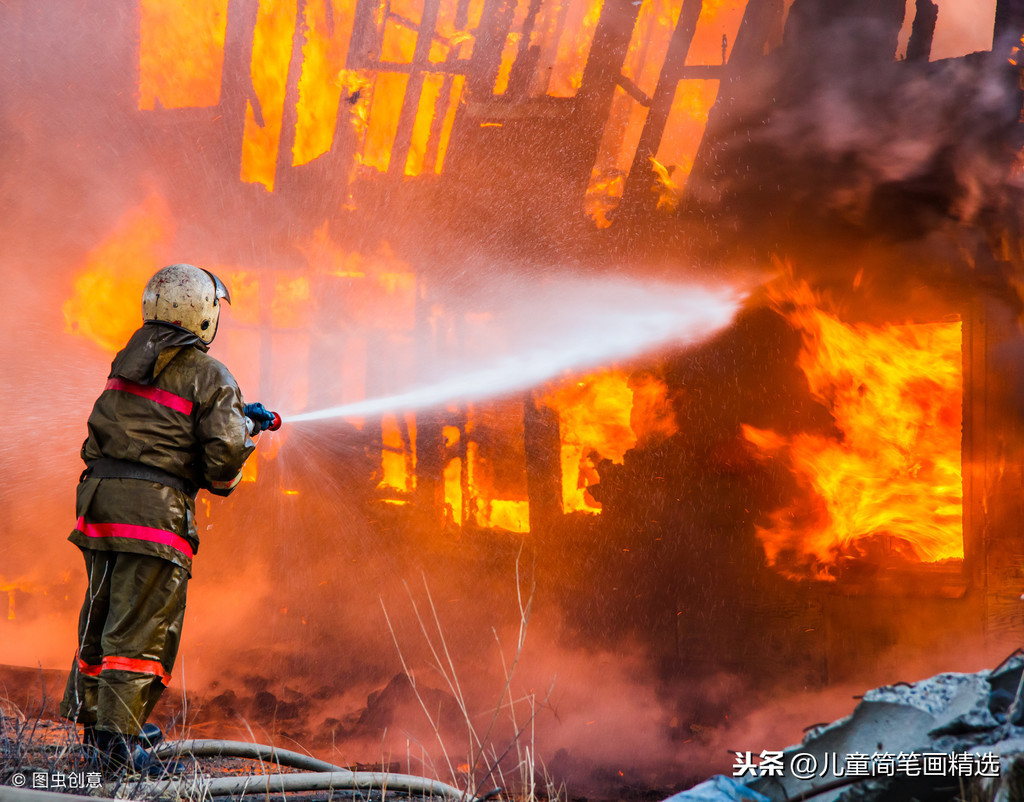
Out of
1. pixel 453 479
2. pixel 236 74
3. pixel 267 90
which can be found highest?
pixel 236 74

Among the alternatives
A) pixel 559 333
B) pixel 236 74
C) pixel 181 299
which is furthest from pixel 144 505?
pixel 236 74

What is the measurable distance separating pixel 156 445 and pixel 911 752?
260 centimetres

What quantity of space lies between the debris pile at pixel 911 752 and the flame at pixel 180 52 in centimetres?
727

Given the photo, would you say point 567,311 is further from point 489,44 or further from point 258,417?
point 258,417

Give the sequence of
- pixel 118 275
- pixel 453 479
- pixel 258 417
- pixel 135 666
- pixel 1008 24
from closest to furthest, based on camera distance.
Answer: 1. pixel 135 666
2. pixel 258 417
3. pixel 1008 24
4. pixel 453 479
5. pixel 118 275

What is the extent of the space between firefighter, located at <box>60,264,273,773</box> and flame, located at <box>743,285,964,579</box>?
4273mm

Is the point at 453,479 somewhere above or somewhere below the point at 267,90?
below

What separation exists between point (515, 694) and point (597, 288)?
3.52m

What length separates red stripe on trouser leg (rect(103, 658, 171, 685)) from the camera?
104 inches

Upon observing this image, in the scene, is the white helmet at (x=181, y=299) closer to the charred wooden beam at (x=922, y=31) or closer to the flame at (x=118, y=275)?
the flame at (x=118, y=275)

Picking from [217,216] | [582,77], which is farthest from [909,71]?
[217,216]

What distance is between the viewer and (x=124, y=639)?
8.80 feet

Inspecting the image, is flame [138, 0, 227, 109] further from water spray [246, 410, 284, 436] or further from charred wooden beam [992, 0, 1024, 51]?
charred wooden beam [992, 0, 1024, 51]

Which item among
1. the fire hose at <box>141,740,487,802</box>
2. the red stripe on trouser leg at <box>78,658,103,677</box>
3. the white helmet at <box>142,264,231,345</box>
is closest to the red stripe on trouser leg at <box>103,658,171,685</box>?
the red stripe on trouser leg at <box>78,658,103,677</box>
